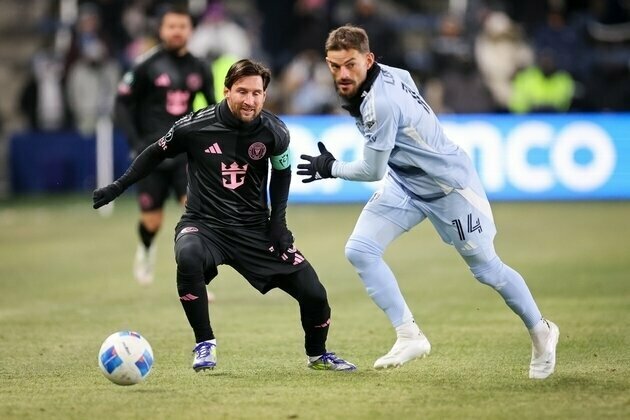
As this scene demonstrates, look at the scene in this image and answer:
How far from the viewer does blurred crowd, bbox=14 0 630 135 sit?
72.2ft

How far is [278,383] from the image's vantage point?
7.62m

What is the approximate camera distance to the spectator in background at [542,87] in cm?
2214

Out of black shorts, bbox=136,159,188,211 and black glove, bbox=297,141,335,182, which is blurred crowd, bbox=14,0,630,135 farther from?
black glove, bbox=297,141,335,182

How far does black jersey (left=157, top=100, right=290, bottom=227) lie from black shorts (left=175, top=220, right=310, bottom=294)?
0.07 m

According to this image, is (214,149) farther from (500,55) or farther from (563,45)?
(563,45)

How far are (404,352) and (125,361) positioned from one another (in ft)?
5.56

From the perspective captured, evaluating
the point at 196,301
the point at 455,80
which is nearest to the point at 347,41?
the point at 196,301

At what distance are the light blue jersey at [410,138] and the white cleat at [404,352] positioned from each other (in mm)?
898

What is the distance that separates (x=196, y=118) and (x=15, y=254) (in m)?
7.97

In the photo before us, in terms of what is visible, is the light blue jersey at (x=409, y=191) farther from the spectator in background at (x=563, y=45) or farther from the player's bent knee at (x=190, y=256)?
the spectator in background at (x=563, y=45)

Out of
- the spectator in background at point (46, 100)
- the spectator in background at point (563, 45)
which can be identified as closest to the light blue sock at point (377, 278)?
the spectator in background at point (46, 100)

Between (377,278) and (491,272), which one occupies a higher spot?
(491,272)

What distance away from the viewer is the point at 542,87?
22312mm

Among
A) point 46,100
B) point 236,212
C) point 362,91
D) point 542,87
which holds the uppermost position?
point 362,91
